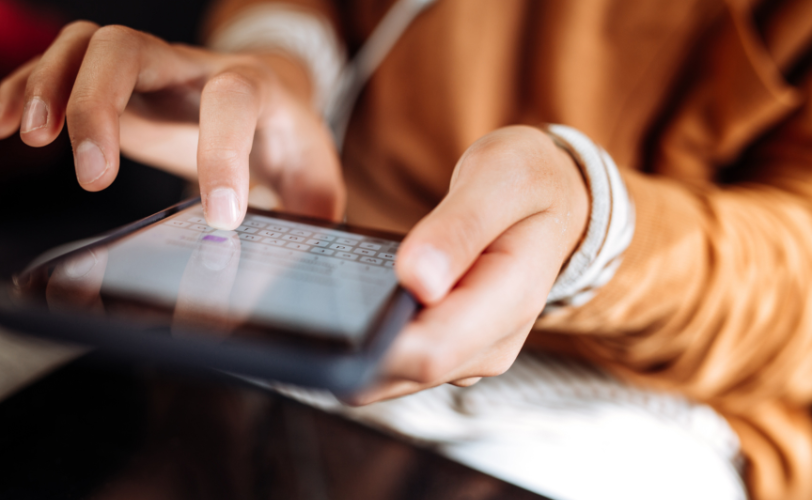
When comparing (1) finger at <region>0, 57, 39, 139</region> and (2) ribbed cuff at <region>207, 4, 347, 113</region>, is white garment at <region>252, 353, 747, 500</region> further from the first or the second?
(2) ribbed cuff at <region>207, 4, 347, 113</region>

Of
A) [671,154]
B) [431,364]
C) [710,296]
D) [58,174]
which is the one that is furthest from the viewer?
[58,174]

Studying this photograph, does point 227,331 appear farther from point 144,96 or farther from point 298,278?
point 144,96

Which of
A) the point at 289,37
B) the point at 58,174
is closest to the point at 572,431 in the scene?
the point at 289,37

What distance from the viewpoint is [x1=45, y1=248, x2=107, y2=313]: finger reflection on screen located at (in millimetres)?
159

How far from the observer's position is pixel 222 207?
0.20 meters

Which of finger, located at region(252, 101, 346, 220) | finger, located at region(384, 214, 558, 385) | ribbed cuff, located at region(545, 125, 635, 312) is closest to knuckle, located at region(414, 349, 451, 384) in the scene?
finger, located at region(384, 214, 558, 385)

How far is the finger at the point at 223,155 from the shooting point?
0.66 feet

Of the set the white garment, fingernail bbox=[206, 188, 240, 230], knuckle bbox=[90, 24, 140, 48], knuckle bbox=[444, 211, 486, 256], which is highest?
knuckle bbox=[90, 24, 140, 48]

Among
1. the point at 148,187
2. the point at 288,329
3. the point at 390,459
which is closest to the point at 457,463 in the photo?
the point at 390,459

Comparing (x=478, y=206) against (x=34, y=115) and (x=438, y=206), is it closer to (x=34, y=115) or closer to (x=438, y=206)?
(x=438, y=206)

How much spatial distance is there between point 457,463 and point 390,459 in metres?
0.04

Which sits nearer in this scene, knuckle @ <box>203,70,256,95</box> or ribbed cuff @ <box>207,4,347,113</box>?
knuckle @ <box>203,70,256,95</box>

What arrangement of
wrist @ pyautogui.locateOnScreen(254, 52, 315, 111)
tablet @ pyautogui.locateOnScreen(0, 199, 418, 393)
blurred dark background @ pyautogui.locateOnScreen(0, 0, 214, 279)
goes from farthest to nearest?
blurred dark background @ pyautogui.locateOnScreen(0, 0, 214, 279) → wrist @ pyautogui.locateOnScreen(254, 52, 315, 111) → tablet @ pyautogui.locateOnScreen(0, 199, 418, 393)

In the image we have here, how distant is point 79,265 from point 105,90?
90 mm
